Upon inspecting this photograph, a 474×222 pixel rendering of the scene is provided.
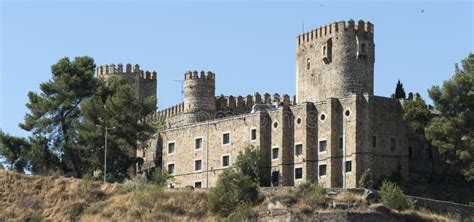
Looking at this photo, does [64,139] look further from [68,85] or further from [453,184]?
[453,184]

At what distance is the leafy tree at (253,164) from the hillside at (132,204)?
244 inches

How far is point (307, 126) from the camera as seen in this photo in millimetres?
87938

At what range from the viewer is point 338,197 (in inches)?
3108

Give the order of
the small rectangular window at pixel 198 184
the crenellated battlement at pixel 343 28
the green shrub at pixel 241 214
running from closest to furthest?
the green shrub at pixel 241 214
the small rectangular window at pixel 198 184
the crenellated battlement at pixel 343 28

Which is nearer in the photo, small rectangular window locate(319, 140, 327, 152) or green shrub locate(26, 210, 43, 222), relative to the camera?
green shrub locate(26, 210, 43, 222)

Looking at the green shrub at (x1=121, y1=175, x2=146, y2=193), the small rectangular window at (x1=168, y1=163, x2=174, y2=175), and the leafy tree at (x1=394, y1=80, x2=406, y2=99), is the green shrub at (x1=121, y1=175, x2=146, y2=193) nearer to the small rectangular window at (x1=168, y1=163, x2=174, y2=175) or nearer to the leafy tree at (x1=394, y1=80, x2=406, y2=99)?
Result: the small rectangular window at (x1=168, y1=163, x2=174, y2=175)

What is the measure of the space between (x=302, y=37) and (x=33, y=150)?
62.5ft

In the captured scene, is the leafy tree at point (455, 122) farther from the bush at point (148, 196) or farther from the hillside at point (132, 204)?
the bush at point (148, 196)

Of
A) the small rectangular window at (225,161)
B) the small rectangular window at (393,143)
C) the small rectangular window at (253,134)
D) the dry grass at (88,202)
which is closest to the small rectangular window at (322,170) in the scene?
the small rectangular window at (393,143)

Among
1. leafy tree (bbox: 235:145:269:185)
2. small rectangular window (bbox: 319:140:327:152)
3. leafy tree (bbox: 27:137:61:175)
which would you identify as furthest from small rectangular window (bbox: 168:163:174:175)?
small rectangular window (bbox: 319:140:327:152)

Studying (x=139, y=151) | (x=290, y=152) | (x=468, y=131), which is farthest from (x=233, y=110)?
(x=468, y=131)

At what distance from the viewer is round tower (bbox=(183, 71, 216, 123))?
99.9 m

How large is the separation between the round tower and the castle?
7cm

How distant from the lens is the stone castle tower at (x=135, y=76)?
4208 inches
